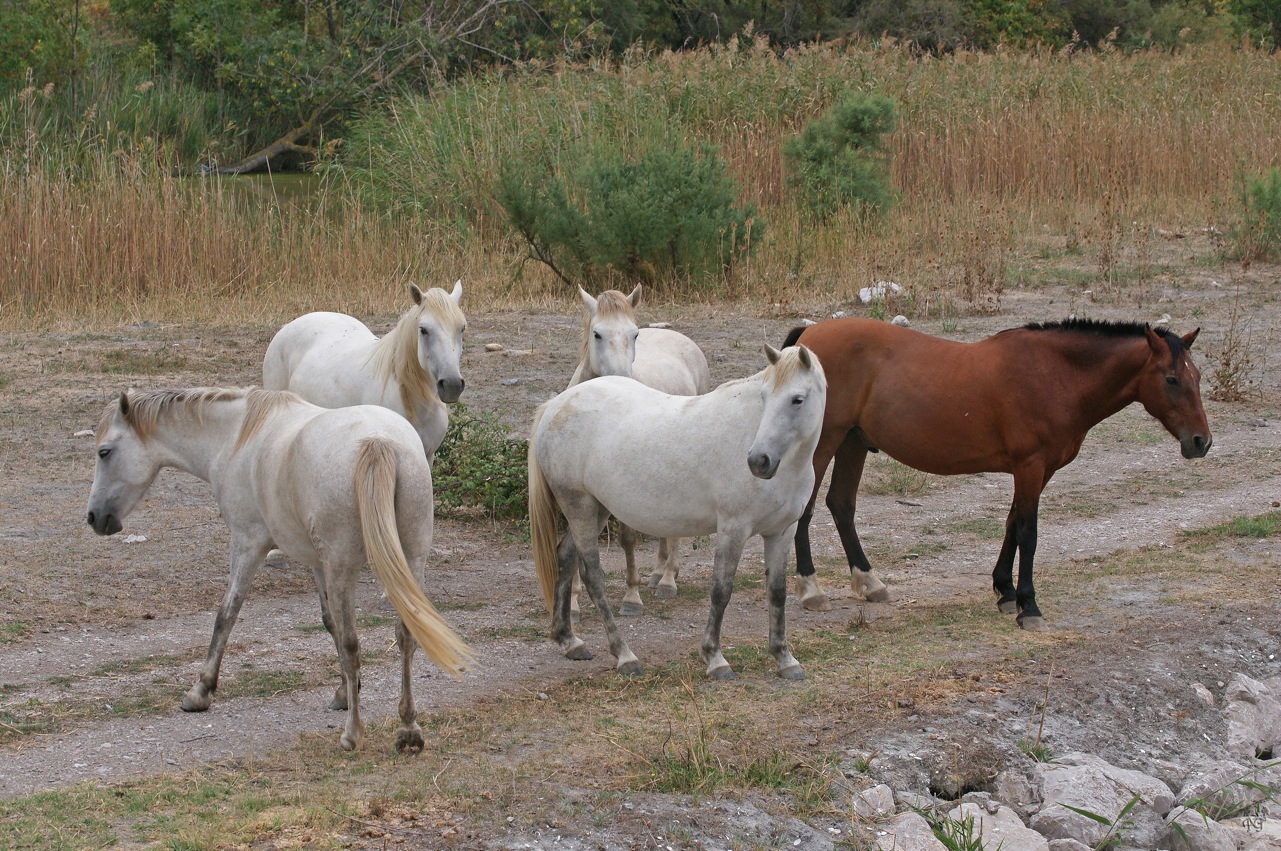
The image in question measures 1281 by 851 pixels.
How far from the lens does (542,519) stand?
5977mm

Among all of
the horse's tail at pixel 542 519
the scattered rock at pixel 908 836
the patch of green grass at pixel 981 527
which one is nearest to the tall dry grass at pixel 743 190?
the patch of green grass at pixel 981 527

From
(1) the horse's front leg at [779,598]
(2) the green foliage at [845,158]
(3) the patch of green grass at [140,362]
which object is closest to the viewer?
(1) the horse's front leg at [779,598]

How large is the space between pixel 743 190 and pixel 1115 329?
10.4 metres

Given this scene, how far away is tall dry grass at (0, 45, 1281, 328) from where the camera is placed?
529 inches

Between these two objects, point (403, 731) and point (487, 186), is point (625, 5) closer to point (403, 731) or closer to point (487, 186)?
point (487, 186)

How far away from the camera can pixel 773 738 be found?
15.9 feet

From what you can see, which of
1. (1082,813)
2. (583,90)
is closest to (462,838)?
(1082,813)

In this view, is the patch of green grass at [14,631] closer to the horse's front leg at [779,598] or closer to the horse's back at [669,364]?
the horse's back at [669,364]

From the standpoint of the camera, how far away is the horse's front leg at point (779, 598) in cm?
Result: 559

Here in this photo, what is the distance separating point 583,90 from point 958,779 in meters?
14.4

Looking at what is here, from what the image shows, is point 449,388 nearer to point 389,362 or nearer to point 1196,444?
point 389,362

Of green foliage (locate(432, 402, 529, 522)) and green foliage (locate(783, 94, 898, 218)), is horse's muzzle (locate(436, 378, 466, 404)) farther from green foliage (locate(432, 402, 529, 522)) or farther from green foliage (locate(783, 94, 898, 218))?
green foliage (locate(783, 94, 898, 218))

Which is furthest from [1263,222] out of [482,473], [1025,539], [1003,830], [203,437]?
[203,437]

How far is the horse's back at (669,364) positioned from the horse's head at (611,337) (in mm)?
315
